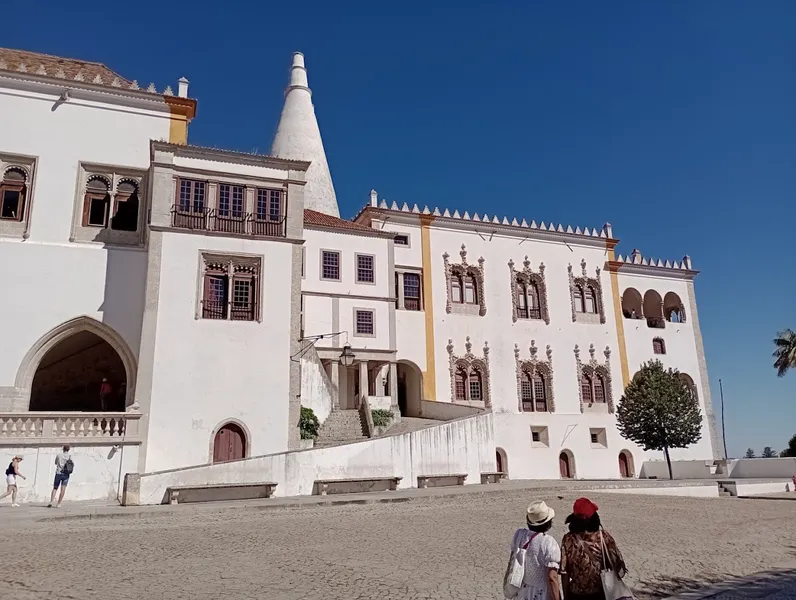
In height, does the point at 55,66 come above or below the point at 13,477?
above

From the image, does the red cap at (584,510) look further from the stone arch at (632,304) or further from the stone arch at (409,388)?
the stone arch at (632,304)

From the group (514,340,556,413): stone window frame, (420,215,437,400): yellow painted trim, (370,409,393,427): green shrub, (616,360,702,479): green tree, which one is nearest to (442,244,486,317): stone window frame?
(420,215,437,400): yellow painted trim

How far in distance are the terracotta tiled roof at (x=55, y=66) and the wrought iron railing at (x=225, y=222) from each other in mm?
5840

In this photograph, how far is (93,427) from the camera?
16625mm

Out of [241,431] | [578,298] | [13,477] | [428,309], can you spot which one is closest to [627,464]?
[578,298]

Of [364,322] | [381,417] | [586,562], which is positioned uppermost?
[364,322]

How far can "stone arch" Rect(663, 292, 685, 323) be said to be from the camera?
124 ft

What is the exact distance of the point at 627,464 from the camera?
107 feet

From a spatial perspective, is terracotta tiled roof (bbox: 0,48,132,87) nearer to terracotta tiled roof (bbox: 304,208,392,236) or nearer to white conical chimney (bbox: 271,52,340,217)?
terracotta tiled roof (bbox: 304,208,392,236)

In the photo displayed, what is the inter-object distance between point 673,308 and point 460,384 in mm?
15926

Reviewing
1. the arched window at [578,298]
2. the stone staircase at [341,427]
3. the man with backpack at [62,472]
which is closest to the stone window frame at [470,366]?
the arched window at [578,298]

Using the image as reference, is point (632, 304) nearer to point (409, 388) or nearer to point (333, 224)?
point (409, 388)

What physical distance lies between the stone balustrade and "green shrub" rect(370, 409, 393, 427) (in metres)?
8.79

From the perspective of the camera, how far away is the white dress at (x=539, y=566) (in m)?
4.24
